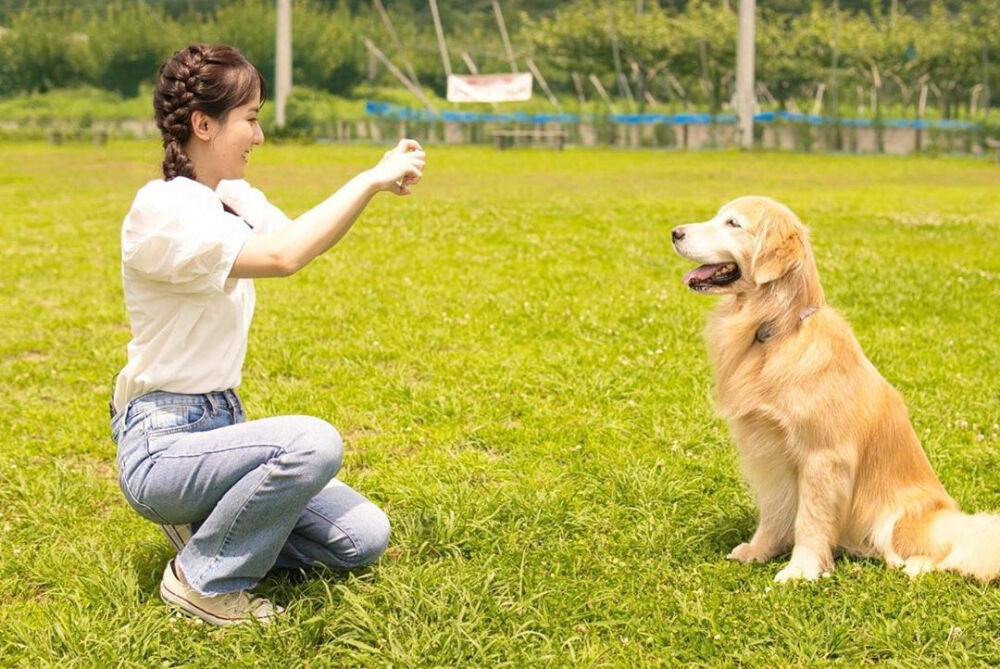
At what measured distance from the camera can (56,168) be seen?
79.6ft

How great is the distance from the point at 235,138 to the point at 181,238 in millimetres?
413

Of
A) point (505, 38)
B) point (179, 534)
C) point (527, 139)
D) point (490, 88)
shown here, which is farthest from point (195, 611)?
point (505, 38)

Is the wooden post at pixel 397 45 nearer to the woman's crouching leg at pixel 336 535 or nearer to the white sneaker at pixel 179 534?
the woman's crouching leg at pixel 336 535

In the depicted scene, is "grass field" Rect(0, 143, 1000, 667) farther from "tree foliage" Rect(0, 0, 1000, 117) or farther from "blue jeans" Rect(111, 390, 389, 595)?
"tree foliage" Rect(0, 0, 1000, 117)

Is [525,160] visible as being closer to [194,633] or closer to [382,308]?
[382,308]

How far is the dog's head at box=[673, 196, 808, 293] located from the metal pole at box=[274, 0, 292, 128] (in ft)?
118

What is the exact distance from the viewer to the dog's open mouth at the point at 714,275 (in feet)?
12.0

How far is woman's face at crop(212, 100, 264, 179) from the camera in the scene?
3.22m

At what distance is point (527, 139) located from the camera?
1415 inches

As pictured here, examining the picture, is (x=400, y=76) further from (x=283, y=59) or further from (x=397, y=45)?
(x=283, y=59)

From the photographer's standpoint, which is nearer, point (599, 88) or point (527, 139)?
point (527, 139)

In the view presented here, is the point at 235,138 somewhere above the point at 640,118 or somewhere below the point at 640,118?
below

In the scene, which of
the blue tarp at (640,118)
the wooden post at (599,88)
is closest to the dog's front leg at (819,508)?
the blue tarp at (640,118)

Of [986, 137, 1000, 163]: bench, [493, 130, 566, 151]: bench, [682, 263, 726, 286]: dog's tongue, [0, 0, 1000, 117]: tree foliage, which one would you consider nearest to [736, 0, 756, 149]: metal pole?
[0, 0, 1000, 117]: tree foliage
